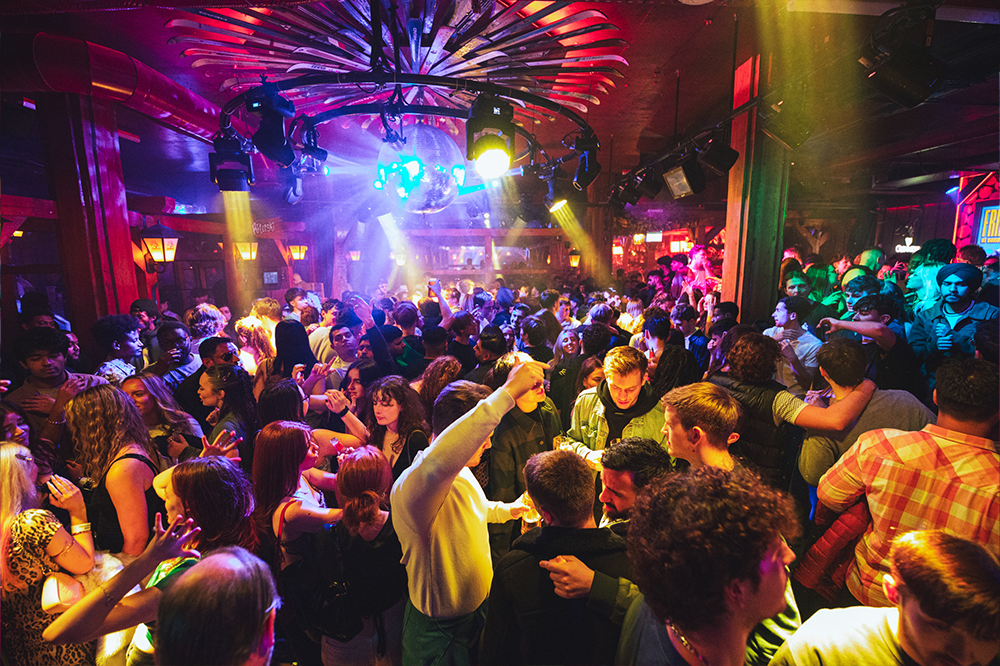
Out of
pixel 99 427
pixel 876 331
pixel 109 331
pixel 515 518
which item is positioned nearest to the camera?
pixel 515 518

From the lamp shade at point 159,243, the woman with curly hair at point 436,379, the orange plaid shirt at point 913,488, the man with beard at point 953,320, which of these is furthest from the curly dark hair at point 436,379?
the lamp shade at point 159,243

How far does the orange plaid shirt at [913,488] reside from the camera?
152 centimetres

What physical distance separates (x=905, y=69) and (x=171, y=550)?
4.45 m

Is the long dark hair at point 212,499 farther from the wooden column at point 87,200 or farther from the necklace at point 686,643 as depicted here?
the wooden column at point 87,200

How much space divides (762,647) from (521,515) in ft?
3.08

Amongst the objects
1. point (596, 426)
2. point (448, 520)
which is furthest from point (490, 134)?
point (448, 520)

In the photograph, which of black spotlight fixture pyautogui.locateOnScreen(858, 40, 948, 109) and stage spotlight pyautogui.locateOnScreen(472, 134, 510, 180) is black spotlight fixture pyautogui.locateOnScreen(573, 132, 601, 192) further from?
black spotlight fixture pyautogui.locateOnScreen(858, 40, 948, 109)

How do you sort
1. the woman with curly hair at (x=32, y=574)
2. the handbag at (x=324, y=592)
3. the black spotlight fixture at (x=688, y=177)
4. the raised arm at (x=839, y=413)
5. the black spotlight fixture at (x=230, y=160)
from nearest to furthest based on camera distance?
the woman with curly hair at (x=32, y=574) → the handbag at (x=324, y=592) → the raised arm at (x=839, y=413) → the black spotlight fixture at (x=230, y=160) → the black spotlight fixture at (x=688, y=177)

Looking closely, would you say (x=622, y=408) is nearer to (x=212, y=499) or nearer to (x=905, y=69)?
(x=212, y=499)

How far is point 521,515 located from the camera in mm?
1857

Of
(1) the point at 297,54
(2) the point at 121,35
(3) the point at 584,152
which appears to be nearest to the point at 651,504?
(1) the point at 297,54

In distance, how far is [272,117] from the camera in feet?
10.8

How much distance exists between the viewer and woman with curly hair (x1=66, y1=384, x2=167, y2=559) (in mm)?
1896

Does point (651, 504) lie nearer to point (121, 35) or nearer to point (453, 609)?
point (453, 609)
